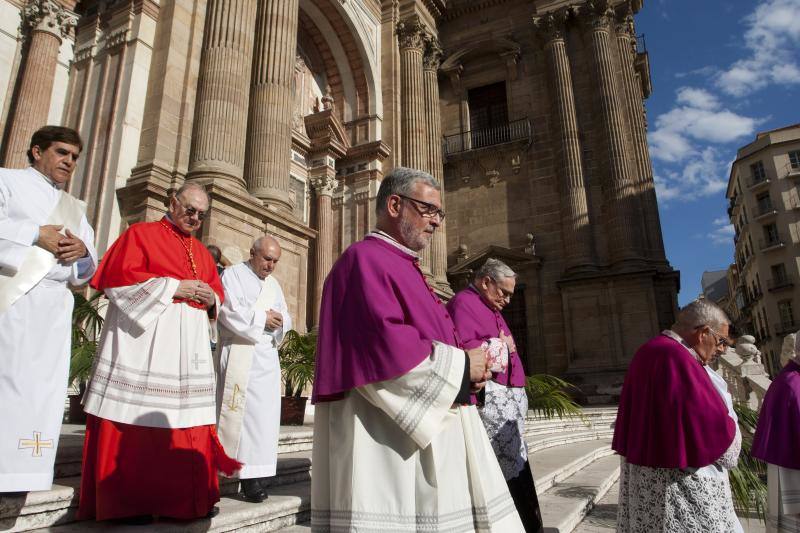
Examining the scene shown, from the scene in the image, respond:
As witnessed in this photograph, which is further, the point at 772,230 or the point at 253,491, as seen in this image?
the point at 772,230

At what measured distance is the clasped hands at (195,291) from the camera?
3123mm

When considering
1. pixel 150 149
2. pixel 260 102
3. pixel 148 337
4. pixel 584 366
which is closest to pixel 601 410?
pixel 584 366

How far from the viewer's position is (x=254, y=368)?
389cm

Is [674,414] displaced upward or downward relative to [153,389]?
downward

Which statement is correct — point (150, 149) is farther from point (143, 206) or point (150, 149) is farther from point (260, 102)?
point (260, 102)

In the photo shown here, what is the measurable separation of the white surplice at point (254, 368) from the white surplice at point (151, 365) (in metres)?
0.57

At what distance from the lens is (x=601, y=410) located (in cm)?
1249

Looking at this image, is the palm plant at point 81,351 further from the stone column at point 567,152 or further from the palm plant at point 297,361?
the stone column at point 567,152

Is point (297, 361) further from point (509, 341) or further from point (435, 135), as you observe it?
point (435, 135)

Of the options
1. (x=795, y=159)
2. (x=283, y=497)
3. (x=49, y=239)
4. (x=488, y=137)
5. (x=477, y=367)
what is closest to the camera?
(x=477, y=367)

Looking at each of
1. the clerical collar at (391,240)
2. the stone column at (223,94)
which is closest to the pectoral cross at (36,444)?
the clerical collar at (391,240)

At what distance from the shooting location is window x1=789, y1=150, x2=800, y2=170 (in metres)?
38.0

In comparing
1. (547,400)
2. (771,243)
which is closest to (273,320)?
(547,400)

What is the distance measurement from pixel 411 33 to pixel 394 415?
1714 cm
